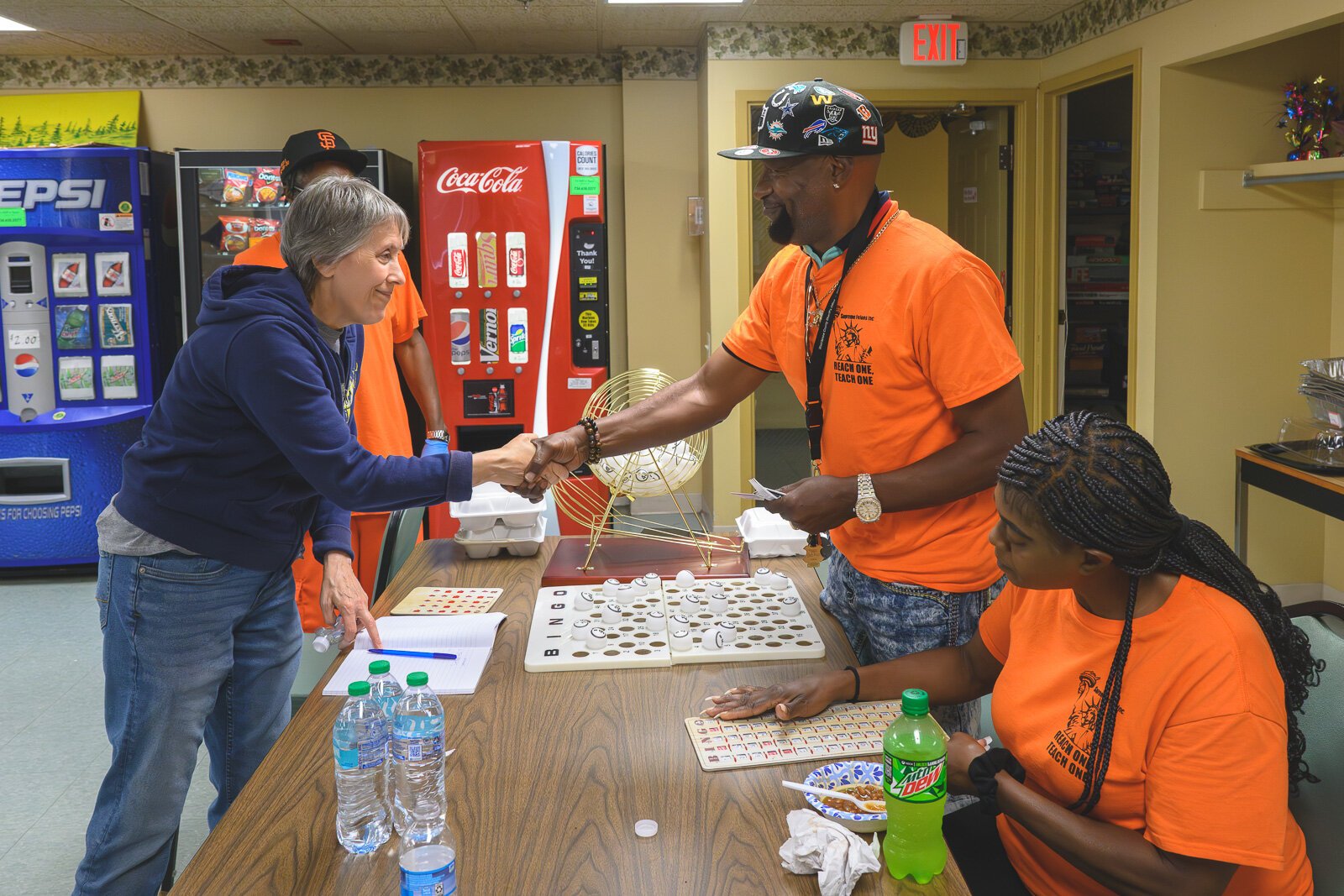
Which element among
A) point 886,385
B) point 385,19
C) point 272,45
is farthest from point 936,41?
point 886,385

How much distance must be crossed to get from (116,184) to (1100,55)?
474cm

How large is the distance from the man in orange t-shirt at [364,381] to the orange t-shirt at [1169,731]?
204 centimetres

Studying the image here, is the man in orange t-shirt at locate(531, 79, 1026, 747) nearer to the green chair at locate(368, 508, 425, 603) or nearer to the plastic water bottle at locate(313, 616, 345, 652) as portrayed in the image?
the plastic water bottle at locate(313, 616, 345, 652)

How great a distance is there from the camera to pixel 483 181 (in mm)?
5223

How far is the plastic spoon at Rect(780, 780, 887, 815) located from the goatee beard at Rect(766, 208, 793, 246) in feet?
3.28

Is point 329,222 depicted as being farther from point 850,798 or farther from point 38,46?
point 38,46

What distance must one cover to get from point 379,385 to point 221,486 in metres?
1.67

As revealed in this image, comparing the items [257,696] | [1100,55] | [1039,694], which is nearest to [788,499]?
[1039,694]

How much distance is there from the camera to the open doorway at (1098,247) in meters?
6.27

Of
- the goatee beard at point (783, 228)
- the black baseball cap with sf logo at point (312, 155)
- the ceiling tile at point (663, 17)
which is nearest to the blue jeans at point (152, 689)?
the goatee beard at point (783, 228)

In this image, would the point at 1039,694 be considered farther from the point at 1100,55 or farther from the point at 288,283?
the point at 1100,55

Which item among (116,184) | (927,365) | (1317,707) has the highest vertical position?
(116,184)

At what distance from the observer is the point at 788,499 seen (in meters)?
1.88

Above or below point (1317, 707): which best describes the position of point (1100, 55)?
above
